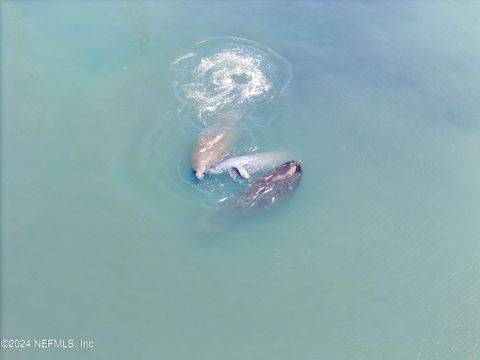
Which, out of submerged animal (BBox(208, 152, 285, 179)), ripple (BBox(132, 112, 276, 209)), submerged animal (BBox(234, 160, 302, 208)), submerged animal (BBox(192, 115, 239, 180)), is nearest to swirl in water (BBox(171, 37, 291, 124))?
submerged animal (BBox(192, 115, 239, 180))

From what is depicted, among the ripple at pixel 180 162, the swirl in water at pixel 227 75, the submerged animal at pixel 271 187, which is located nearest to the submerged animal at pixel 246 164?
the ripple at pixel 180 162

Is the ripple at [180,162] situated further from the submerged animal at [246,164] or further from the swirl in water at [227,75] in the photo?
the swirl in water at [227,75]

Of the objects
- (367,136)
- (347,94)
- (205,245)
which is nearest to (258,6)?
(347,94)

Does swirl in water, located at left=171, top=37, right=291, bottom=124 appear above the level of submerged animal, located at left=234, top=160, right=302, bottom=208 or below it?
above

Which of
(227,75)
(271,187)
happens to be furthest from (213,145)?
(227,75)

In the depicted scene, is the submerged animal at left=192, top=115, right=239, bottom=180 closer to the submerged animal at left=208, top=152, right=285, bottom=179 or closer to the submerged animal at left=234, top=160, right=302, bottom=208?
the submerged animal at left=208, top=152, right=285, bottom=179
